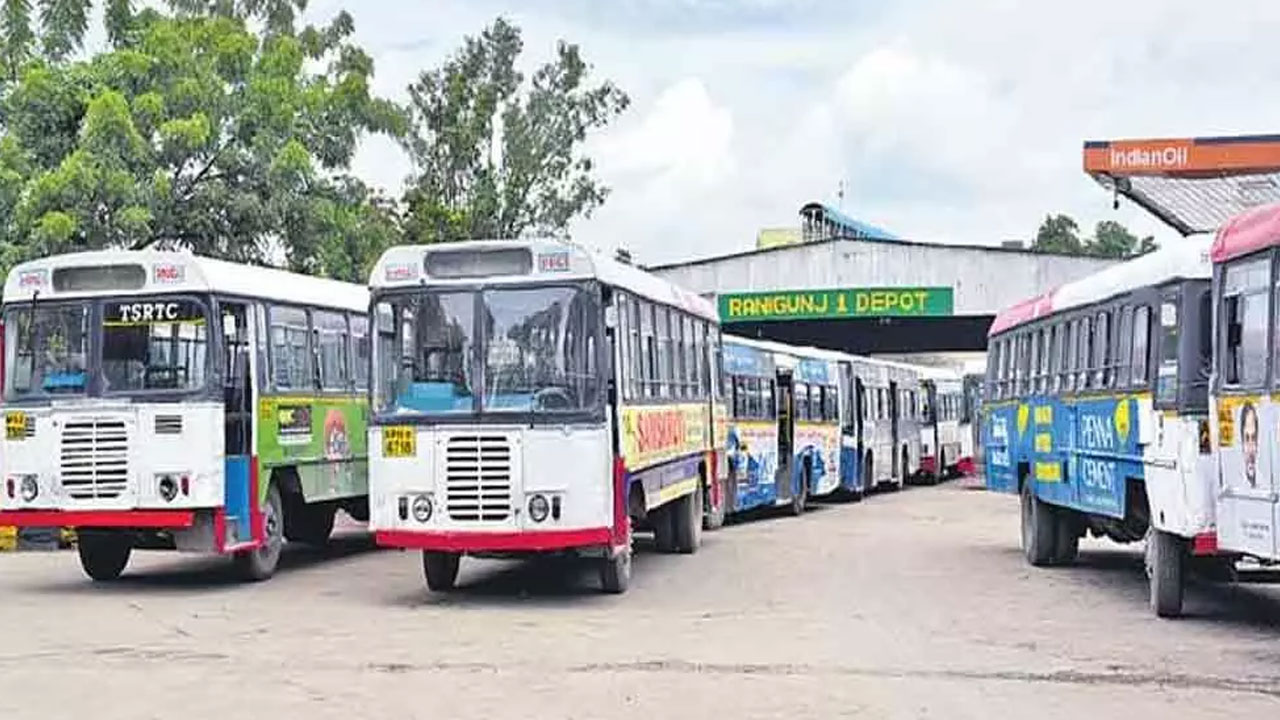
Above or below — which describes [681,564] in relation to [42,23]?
below

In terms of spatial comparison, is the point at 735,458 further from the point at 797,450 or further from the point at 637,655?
the point at 637,655

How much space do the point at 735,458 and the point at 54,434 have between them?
1245cm

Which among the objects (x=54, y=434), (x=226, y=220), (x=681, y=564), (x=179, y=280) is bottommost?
(x=681, y=564)

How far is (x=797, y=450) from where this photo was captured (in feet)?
98.7

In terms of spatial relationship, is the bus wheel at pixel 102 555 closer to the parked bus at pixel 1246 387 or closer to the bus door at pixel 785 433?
the parked bus at pixel 1246 387

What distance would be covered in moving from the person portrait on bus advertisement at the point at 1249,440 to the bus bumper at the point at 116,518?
923 cm

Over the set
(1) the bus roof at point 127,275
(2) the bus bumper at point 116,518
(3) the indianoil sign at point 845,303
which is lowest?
(2) the bus bumper at point 116,518

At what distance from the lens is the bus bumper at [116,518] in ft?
52.1

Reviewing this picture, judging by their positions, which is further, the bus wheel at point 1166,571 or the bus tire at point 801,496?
the bus tire at point 801,496

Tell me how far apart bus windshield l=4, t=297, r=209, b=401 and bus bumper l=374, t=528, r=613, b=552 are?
2.86 meters

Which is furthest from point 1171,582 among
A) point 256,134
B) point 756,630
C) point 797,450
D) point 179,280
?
point 256,134

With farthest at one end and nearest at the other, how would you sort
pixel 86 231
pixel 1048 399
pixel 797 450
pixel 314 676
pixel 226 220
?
1. pixel 797 450
2. pixel 226 220
3. pixel 86 231
4. pixel 1048 399
5. pixel 314 676

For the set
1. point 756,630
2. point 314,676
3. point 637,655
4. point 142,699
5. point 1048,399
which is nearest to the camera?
point 142,699

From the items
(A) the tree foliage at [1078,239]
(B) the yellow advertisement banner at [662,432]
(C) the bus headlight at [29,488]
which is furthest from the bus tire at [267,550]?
(A) the tree foliage at [1078,239]
